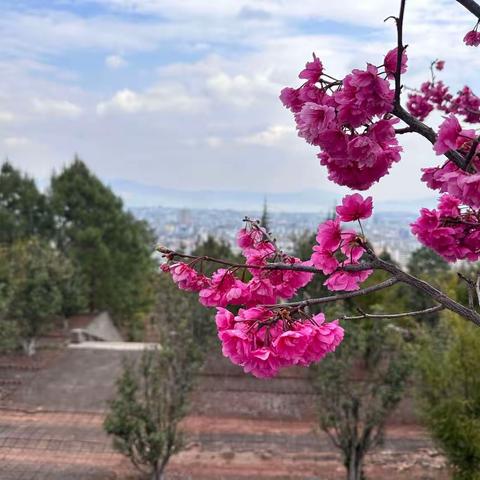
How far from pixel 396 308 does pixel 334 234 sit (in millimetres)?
12769

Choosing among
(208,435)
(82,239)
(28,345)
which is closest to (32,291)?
(28,345)

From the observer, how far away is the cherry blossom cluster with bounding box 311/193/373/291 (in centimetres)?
181

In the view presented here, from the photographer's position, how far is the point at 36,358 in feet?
49.1

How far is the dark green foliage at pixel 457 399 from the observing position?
24.1 ft

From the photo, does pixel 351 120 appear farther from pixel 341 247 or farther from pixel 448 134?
pixel 341 247

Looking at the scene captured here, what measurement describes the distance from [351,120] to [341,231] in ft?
1.33

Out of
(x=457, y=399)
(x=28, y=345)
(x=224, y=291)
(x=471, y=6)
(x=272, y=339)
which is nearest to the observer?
(x=471, y=6)

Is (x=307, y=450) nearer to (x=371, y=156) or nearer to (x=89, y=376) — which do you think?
(x=89, y=376)

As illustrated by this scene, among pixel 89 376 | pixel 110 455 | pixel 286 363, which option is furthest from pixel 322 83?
pixel 89 376

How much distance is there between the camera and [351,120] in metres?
1.57

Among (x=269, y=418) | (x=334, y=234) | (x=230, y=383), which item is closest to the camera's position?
(x=334, y=234)

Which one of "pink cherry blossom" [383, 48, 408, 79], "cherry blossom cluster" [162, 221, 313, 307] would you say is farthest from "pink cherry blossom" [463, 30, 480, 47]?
"cherry blossom cluster" [162, 221, 313, 307]

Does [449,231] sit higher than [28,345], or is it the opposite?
[449,231]

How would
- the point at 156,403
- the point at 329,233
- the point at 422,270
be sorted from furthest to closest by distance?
the point at 422,270 → the point at 156,403 → the point at 329,233
